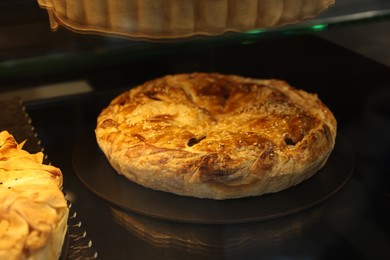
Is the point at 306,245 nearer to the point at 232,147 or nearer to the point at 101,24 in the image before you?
the point at 232,147

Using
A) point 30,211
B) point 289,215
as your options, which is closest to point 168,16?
point 30,211

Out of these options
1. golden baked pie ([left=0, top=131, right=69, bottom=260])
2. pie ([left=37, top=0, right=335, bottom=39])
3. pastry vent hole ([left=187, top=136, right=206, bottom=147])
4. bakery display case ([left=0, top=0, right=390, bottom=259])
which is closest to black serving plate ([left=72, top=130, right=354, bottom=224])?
bakery display case ([left=0, top=0, right=390, bottom=259])

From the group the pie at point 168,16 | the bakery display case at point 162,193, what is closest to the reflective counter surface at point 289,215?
the bakery display case at point 162,193

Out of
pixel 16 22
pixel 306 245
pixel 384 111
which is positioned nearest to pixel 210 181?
pixel 306 245

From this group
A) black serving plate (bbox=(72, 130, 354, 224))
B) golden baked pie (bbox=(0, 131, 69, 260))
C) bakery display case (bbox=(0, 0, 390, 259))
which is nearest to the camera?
golden baked pie (bbox=(0, 131, 69, 260))

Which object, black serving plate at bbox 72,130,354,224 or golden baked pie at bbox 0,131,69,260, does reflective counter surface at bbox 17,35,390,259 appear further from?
golden baked pie at bbox 0,131,69,260

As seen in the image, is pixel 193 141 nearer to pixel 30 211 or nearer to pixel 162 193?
pixel 162 193

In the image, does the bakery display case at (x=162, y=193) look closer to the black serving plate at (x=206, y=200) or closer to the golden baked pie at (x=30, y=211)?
the black serving plate at (x=206, y=200)
